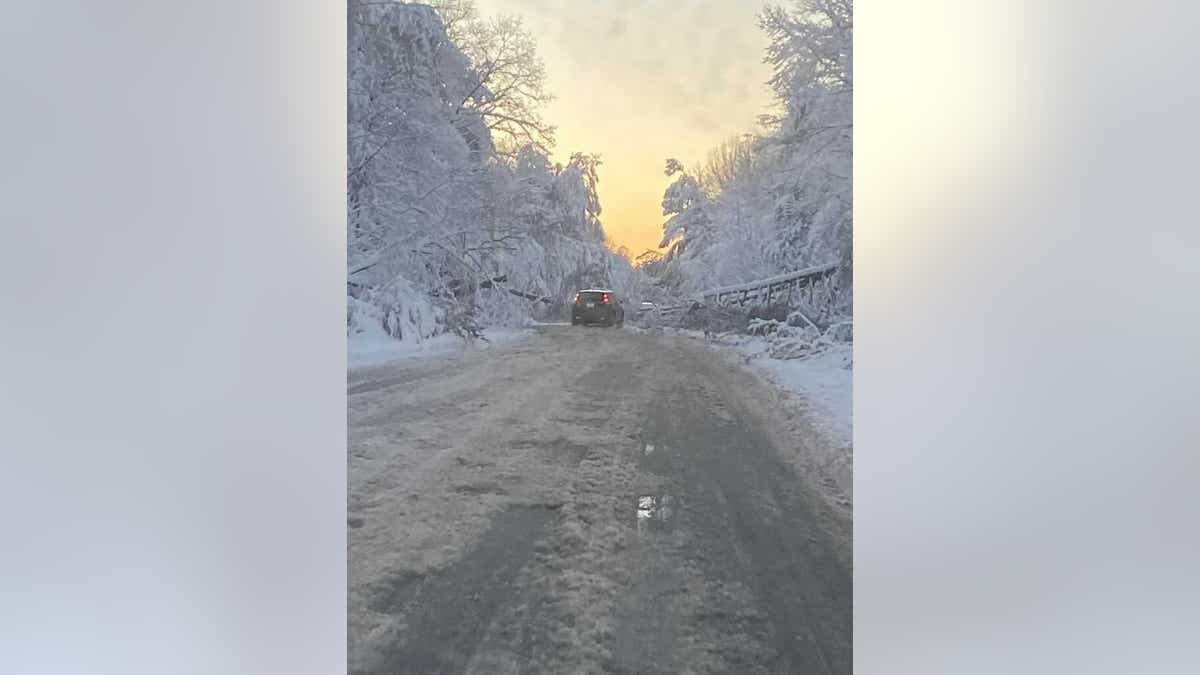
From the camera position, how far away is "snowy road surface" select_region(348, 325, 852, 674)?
4.99 feet

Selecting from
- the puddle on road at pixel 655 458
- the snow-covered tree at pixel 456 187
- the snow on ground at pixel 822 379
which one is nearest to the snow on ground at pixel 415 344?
the snow-covered tree at pixel 456 187

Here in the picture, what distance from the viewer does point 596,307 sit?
1.56m

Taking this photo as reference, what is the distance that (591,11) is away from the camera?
1.56 m

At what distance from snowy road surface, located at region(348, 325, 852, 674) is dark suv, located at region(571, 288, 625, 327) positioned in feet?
0.11

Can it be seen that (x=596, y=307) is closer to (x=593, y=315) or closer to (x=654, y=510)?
(x=593, y=315)

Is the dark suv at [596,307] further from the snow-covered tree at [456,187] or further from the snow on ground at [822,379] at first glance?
the snow on ground at [822,379]

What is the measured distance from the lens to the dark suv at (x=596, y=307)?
156 cm
